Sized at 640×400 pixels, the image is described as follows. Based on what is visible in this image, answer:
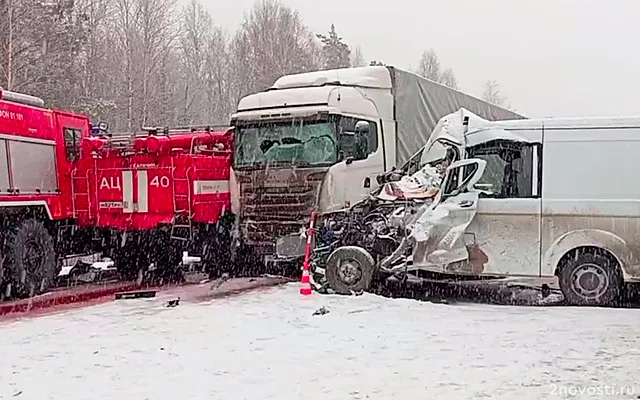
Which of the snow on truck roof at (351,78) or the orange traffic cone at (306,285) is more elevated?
the snow on truck roof at (351,78)

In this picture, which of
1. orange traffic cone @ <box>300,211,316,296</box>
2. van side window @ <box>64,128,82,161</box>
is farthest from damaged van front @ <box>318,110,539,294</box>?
van side window @ <box>64,128,82,161</box>

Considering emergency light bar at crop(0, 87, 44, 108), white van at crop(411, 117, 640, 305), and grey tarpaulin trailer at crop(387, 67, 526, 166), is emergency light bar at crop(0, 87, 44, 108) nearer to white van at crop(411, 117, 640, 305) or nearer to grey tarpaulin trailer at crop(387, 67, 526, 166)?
grey tarpaulin trailer at crop(387, 67, 526, 166)

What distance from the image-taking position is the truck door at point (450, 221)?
11.0 m

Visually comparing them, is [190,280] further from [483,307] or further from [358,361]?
[358,361]

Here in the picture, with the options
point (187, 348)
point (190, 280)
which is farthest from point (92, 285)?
point (187, 348)

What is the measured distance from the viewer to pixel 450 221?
11086 mm

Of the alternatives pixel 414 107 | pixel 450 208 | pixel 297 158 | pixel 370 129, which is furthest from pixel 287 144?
pixel 450 208

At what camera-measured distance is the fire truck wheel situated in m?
12.9

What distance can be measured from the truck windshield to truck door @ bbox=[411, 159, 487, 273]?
2.54m

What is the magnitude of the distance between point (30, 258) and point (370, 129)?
6.30 metres

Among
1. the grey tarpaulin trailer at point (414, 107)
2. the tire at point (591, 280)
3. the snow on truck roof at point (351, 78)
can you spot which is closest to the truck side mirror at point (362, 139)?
the snow on truck roof at point (351, 78)

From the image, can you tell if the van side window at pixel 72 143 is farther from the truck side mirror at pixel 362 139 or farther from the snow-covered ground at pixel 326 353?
the truck side mirror at pixel 362 139

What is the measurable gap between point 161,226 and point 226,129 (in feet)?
8.58

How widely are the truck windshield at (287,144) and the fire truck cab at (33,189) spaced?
3.35 meters
